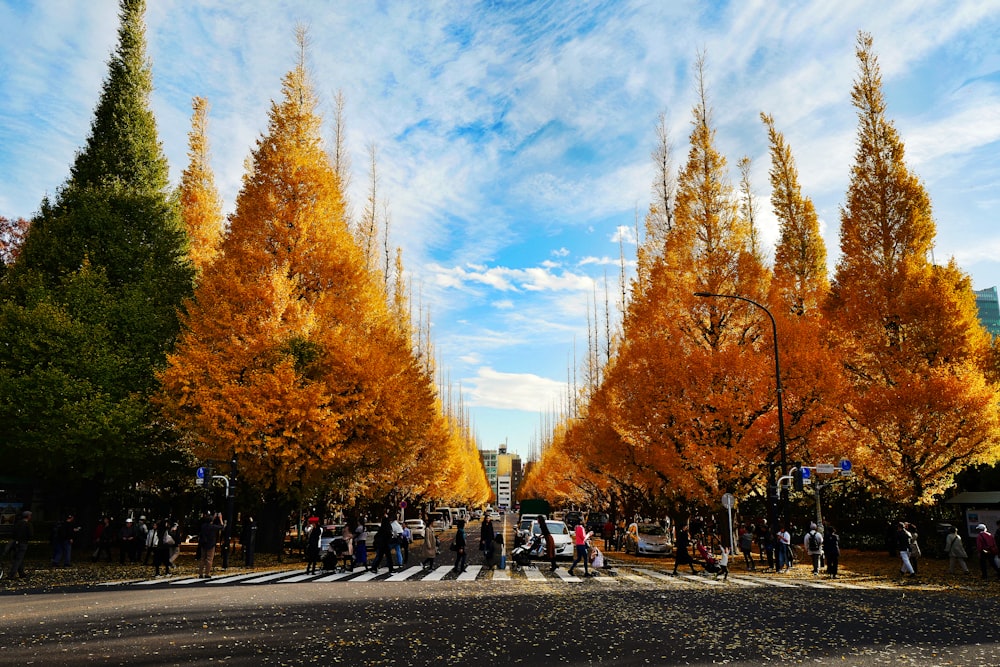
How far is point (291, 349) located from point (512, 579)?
412 inches

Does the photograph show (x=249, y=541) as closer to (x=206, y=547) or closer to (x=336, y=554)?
(x=336, y=554)

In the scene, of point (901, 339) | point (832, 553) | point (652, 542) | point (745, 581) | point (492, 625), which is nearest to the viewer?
point (492, 625)

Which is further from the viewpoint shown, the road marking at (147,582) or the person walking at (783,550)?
the person walking at (783,550)

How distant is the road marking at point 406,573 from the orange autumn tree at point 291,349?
167 inches

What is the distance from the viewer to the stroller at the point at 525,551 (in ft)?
74.8

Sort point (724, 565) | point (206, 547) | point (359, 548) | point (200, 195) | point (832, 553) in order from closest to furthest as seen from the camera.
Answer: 1. point (206, 547)
2. point (724, 565)
3. point (832, 553)
4. point (359, 548)
5. point (200, 195)

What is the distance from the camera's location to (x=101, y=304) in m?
23.1

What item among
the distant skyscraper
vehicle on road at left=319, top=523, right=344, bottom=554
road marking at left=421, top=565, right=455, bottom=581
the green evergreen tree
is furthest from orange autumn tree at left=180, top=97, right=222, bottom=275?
the distant skyscraper

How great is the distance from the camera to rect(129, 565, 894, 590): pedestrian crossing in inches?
628

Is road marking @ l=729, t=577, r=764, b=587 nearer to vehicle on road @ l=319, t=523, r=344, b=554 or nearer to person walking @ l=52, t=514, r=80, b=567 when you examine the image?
vehicle on road @ l=319, t=523, r=344, b=554

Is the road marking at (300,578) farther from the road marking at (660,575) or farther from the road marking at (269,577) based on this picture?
the road marking at (660,575)

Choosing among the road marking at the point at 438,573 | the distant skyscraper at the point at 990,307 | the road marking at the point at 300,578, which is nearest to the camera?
the road marking at the point at 300,578

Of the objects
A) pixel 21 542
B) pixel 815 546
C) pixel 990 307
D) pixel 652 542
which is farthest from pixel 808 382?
pixel 990 307

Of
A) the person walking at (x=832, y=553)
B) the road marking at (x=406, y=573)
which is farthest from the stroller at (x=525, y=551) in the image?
the person walking at (x=832, y=553)
